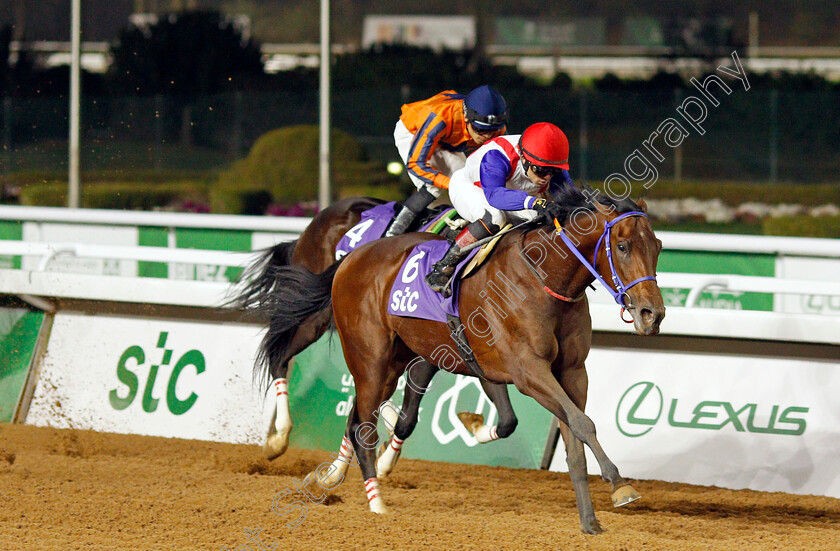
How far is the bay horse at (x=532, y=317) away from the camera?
3744mm

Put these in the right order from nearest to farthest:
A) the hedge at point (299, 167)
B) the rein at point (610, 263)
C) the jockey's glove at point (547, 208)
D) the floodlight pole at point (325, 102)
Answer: the rein at point (610, 263) < the jockey's glove at point (547, 208) < the floodlight pole at point (325, 102) < the hedge at point (299, 167)

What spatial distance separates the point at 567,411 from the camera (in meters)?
3.85

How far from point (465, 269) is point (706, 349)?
4.74 feet

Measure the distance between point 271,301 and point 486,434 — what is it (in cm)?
135

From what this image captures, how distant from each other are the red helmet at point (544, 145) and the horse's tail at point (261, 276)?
1.97m

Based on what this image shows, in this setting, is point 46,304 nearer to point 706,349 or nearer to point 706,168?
point 706,349

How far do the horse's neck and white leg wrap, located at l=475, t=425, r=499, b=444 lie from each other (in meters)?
1.07

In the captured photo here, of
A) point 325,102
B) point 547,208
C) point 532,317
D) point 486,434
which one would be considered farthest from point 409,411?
point 325,102

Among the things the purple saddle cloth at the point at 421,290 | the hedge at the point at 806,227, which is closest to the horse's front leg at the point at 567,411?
the purple saddle cloth at the point at 421,290

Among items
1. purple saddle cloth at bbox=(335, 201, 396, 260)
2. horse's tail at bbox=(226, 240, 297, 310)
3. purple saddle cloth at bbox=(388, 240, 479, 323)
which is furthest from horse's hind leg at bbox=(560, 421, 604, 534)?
Result: horse's tail at bbox=(226, 240, 297, 310)

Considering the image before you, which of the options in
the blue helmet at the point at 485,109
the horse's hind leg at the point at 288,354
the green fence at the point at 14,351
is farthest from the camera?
the green fence at the point at 14,351

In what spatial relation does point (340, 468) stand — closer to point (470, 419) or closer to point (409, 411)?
point (409, 411)

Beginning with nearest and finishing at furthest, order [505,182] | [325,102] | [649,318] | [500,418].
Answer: [649,318], [505,182], [500,418], [325,102]

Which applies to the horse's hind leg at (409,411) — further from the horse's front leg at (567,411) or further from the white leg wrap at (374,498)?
the horse's front leg at (567,411)
